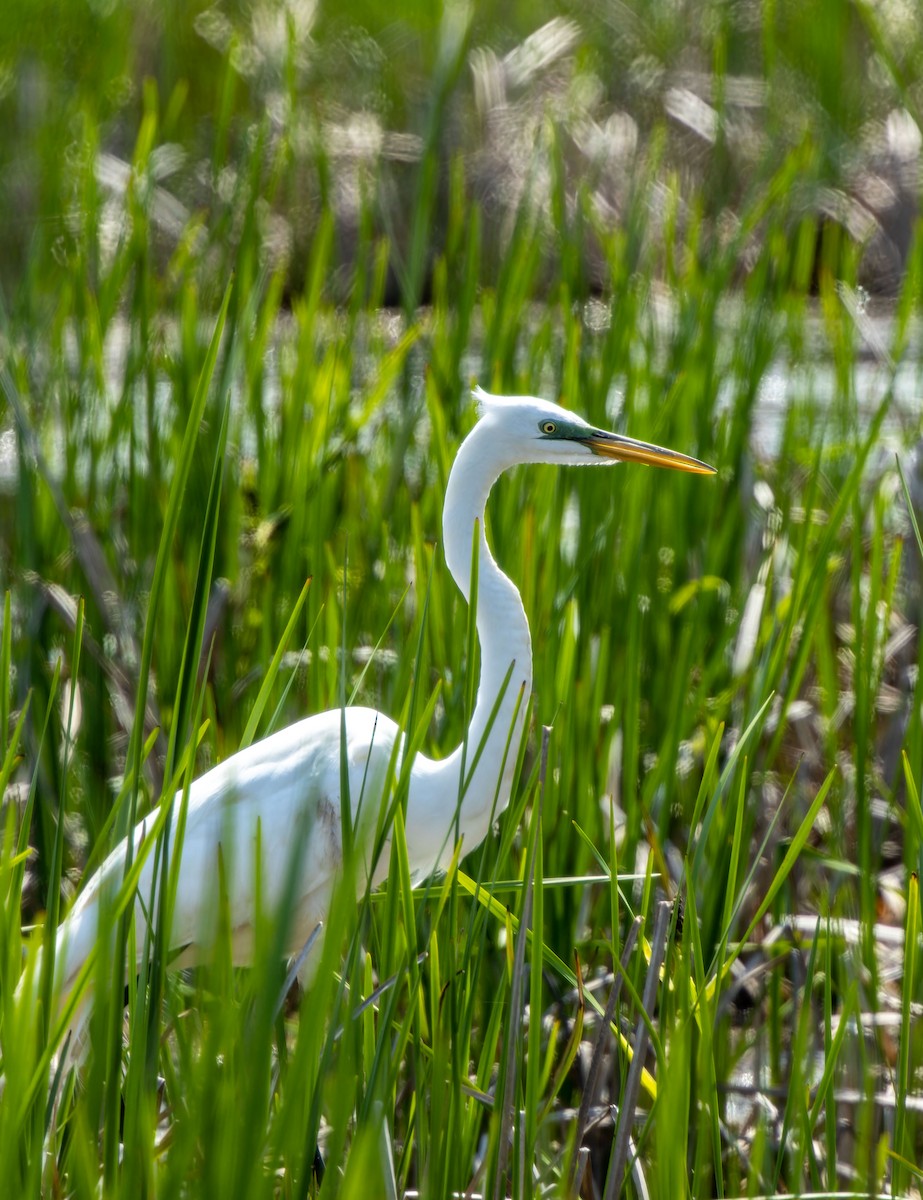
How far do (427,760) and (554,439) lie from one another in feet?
1.31

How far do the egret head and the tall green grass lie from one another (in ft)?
0.29

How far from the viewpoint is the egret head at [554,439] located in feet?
5.02

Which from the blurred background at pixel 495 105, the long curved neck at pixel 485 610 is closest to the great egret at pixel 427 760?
the long curved neck at pixel 485 610

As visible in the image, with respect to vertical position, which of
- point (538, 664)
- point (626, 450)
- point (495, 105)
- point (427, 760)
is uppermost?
point (495, 105)

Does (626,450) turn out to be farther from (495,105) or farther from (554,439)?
(495,105)

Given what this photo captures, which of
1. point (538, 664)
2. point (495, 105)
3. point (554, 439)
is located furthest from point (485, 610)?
point (495, 105)

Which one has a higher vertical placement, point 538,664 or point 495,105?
point 495,105

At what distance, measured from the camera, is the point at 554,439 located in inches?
61.2

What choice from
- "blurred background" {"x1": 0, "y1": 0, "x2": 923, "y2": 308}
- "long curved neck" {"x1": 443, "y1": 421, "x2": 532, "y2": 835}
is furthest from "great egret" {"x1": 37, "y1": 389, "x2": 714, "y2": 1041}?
"blurred background" {"x1": 0, "y1": 0, "x2": 923, "y2": 308}

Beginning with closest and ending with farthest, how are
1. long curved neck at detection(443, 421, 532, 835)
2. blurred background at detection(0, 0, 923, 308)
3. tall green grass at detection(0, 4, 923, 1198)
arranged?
tall green grass at detection(0, 4, 923, 1198)
long curved neck at detection(443, 421, 532, 835)
blurred background at detection(0, 0, 923, 308)

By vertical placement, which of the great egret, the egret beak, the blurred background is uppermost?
the blurred background

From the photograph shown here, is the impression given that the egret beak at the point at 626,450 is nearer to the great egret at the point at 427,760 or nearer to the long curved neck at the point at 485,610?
the great egret at the point at 427,760

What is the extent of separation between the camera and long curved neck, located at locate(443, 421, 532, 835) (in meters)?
1.48

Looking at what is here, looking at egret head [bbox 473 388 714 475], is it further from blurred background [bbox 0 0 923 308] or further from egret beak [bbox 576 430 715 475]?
blurred background [bbox 0 0 923 308]
